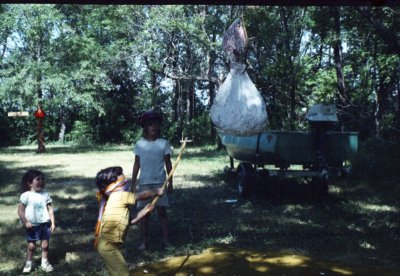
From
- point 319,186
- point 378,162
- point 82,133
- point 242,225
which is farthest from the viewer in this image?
point 82,133

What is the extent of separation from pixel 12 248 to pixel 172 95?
900 inches

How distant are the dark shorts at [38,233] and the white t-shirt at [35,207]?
6cm

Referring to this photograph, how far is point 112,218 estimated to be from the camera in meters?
3.25

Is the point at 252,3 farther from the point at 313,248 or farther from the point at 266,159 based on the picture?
the point at 266,159

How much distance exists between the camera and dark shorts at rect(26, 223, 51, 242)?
4.48 m

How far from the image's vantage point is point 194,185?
963cm

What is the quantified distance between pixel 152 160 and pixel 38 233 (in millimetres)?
1417

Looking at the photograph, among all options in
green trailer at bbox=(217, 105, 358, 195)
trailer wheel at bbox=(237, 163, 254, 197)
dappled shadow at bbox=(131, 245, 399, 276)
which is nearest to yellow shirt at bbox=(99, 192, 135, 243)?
dappled shadow at bbox=(131, 245, 399, 276)

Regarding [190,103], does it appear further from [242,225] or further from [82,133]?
[242,225]

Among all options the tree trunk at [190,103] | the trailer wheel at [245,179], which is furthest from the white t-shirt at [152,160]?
the tree trunk at [190,103]

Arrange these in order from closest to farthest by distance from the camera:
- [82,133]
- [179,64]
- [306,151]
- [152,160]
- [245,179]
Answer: [152,160], [306,151], [245,179], [179,64], [82,133]

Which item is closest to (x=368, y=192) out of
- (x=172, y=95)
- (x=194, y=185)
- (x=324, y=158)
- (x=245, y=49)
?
(x=324, y=158)

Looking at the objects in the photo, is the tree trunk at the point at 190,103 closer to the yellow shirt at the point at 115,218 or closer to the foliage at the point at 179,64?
the foliage at the point at 179,64

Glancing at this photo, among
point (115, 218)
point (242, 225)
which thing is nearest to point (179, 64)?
point (242, 225)
